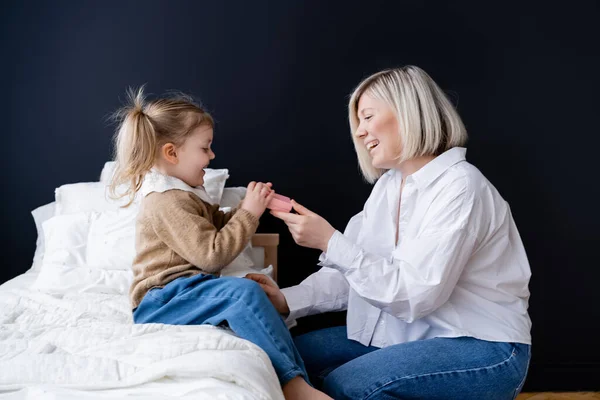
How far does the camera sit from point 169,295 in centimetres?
152

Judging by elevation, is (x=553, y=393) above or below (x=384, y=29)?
below

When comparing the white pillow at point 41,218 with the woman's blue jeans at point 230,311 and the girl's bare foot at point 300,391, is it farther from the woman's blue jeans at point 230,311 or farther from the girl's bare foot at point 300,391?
the girl's bare foot at point 300,391

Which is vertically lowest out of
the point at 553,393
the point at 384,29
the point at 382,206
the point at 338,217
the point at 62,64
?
the point at 553,393

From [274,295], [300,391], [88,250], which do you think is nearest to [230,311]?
[300,391]

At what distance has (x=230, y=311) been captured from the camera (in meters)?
1.40

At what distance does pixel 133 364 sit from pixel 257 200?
0.71m

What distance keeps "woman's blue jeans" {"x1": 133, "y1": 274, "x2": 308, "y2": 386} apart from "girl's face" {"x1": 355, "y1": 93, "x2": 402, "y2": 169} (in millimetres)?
556

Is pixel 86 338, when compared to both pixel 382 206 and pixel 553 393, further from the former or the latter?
pixel 553 393

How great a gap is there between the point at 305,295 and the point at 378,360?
0.44 m

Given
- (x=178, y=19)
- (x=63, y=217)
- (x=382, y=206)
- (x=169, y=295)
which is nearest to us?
(x=169, y=295)

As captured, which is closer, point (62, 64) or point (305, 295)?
point (305, 295)

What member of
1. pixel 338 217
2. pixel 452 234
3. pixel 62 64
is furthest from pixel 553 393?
pixel 62 64

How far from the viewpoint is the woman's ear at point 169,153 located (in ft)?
5.80

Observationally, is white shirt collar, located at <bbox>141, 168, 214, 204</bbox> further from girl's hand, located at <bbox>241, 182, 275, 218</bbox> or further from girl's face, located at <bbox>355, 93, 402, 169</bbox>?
girl's face, located at <bbox>355, 93, 402, 169</bbox>
